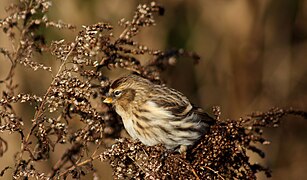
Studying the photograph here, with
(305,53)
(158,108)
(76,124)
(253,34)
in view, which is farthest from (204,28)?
(158,108)

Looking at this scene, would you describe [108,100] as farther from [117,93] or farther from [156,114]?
[156,114]

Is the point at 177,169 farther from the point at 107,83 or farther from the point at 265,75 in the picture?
the point at 265,75

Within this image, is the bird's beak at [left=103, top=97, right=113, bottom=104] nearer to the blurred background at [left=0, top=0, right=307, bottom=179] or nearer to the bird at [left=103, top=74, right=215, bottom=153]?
the bird at [left=103, top=74, right=215, bottom=153]

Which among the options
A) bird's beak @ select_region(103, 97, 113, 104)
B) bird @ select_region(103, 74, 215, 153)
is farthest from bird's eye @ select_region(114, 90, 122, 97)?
bird's beak @ select_region(103, 97, 113, 104)

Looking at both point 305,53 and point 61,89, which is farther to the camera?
point 305,53

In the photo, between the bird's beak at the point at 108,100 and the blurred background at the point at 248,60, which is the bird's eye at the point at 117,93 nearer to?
the bird's beak at the point at 108,100
